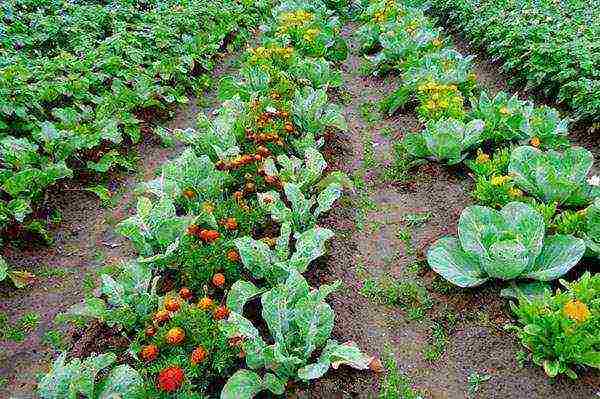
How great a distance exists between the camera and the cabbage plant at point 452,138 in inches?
193

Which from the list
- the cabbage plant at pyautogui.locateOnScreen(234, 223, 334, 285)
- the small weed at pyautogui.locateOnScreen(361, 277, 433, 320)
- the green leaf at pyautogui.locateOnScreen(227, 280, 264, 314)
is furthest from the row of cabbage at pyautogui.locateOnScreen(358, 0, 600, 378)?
the green leaf at pyautogui.locateOnScreen(227, 280, 264, 314)

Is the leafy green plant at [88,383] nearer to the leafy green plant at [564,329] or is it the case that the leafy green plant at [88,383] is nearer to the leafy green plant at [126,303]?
the leafy green plant at [126,303]

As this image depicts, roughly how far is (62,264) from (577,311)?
3567 millimetres

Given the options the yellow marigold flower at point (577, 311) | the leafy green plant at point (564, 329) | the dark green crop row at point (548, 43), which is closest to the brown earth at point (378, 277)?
the leafy green plant at point (564, 329)

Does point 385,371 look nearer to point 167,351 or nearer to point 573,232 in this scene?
point 167,351

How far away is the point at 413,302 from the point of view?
3.90 m

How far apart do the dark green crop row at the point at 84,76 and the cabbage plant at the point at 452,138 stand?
9.59 ft

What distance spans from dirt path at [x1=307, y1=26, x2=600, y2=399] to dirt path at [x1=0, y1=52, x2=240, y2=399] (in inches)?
66.9

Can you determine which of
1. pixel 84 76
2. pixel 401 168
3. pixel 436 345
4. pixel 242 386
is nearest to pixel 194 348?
pixel 242 386

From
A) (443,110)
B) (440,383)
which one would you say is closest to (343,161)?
(443,110)

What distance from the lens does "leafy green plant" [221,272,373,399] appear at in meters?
2.96

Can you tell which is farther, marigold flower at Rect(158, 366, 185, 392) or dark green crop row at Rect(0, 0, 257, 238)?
dark green crop row at Rect(0, 0, 257, 238)

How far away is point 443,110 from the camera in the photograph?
5.52 m

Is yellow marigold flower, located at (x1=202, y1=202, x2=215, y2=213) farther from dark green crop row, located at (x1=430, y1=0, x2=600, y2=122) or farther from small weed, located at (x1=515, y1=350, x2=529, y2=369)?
dark green crop row, located at (x1=430, y1=0, x2=600, y2=122)
